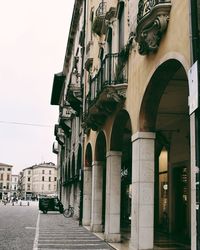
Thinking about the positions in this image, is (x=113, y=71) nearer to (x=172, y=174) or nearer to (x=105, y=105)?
(x=105, y=105)

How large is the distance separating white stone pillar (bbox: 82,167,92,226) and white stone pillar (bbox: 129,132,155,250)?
11.6 m

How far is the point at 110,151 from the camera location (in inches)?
667

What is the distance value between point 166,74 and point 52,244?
7475 mm

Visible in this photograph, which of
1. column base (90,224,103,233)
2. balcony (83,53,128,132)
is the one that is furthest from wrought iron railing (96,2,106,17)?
column base (90,224,103,233)

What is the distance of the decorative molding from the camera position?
1017 cm

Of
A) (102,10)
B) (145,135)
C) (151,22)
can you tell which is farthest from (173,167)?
(151,22)

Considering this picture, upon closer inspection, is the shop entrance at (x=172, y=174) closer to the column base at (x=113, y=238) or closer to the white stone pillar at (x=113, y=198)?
the column base at (x=113, y=238)

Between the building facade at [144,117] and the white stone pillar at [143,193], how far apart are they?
0.03m

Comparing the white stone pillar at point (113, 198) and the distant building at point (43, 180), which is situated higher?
the distant building at point (43, 180)

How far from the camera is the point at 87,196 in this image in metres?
24.3

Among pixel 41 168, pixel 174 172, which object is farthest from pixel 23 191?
pixel 174 172

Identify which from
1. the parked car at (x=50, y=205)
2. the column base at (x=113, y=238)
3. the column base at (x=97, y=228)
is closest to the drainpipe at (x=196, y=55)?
the column base at (x=113, y=238)

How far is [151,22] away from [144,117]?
9.51 ft

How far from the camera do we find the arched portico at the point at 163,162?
479 inches
